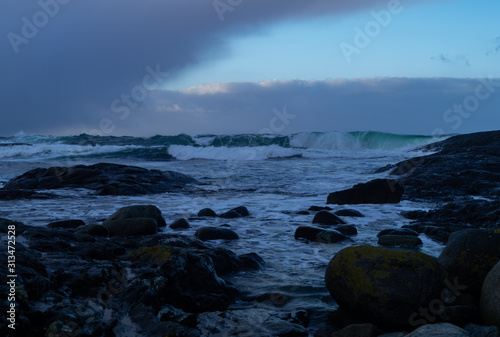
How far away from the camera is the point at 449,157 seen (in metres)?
14.6

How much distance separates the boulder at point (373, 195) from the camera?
9.50 metres

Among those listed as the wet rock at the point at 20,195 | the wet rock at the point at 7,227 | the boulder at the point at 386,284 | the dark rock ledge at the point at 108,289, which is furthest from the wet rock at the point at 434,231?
the wet rock at the point at 20,195

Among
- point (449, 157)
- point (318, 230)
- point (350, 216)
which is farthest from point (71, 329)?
point (449, 157)

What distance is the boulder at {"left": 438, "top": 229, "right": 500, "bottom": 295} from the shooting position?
3.54 metres

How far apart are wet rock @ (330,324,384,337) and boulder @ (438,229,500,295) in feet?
3.15

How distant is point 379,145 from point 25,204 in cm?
3270

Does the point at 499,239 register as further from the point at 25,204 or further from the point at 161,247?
the point at 25,204

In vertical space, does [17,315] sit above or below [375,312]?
above

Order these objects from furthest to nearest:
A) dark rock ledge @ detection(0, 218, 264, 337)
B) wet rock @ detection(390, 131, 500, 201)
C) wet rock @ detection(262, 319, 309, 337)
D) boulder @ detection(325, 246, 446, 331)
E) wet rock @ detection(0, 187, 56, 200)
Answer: wet rock @ detection(0, 187, 56, 200) < wet rock @ detection(390, 131, 500, 201) < boulder @ detection(325, 246, 446, 331) < wet rock @ detection(262, 319, 309, 337) < dark rock ledge @ detection(0, 218, 264, 337)

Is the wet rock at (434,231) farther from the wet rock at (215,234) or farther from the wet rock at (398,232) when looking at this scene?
the wet rock at (215,234)

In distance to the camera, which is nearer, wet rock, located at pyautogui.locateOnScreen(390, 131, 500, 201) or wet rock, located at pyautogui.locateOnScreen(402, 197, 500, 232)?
wet rock, located at pyautogui.locateOnScreen(402, 197, 500, 232)

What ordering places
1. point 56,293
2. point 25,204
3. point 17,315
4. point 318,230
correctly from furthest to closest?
1. point 25,204
2. point 318,230
3. point 56,293
4. point 17,315

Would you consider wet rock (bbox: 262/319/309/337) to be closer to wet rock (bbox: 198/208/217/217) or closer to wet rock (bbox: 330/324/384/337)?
wet rock (bbox: 330/324/384/337)

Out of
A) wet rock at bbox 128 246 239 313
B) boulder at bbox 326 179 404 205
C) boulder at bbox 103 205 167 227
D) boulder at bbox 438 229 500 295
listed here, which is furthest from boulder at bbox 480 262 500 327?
boulder at bbox 326 179 404 205
